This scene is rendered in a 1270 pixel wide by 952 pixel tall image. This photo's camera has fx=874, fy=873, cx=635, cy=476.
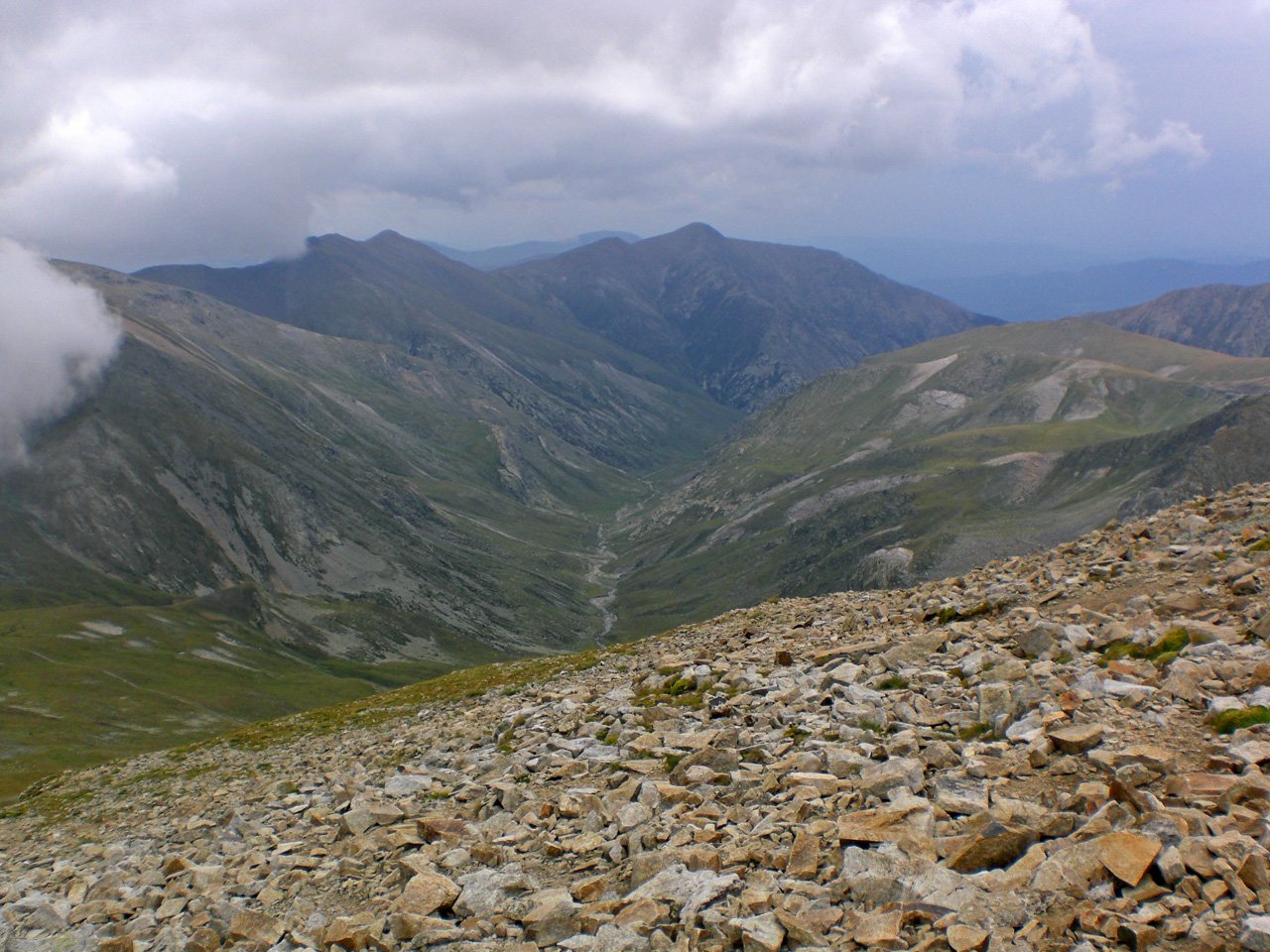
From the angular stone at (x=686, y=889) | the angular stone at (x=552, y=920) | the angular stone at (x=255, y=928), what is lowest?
the angular stone at (x=255, y=928)

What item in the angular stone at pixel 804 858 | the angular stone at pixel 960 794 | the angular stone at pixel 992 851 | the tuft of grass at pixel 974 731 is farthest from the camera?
the tuft of grass at pixel 974 731

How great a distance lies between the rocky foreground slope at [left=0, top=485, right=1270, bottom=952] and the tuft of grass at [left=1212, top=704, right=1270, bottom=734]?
0.13 ft

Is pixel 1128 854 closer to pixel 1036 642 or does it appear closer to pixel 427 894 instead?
pixel 427 894

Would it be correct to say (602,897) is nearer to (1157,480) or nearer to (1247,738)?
(1247,738)

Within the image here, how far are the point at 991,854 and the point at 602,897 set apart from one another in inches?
246

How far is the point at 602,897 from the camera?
48.1ft

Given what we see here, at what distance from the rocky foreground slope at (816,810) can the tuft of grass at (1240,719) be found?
0.04m

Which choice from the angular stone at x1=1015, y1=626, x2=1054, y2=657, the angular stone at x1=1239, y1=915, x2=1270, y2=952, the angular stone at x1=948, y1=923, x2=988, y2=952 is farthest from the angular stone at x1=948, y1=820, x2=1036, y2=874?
the angular stone at x1=1015, y1=626, x2=1054, y2=657

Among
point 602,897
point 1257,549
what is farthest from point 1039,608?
point 602,897

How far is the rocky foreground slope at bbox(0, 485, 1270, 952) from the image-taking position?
1177 centimetres

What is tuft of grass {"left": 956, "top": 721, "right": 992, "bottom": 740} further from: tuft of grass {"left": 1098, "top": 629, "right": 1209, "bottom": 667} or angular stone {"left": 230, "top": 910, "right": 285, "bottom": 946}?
angular stone {"left": 230, "top": 910, "right": 285, "bottom": 946}

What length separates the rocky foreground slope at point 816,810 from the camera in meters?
11.8

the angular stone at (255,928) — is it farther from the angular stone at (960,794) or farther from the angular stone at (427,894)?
the angular stone at (960,794)

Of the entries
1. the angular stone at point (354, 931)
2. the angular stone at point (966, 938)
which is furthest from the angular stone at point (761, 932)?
the angular stone at point (354, 931)
